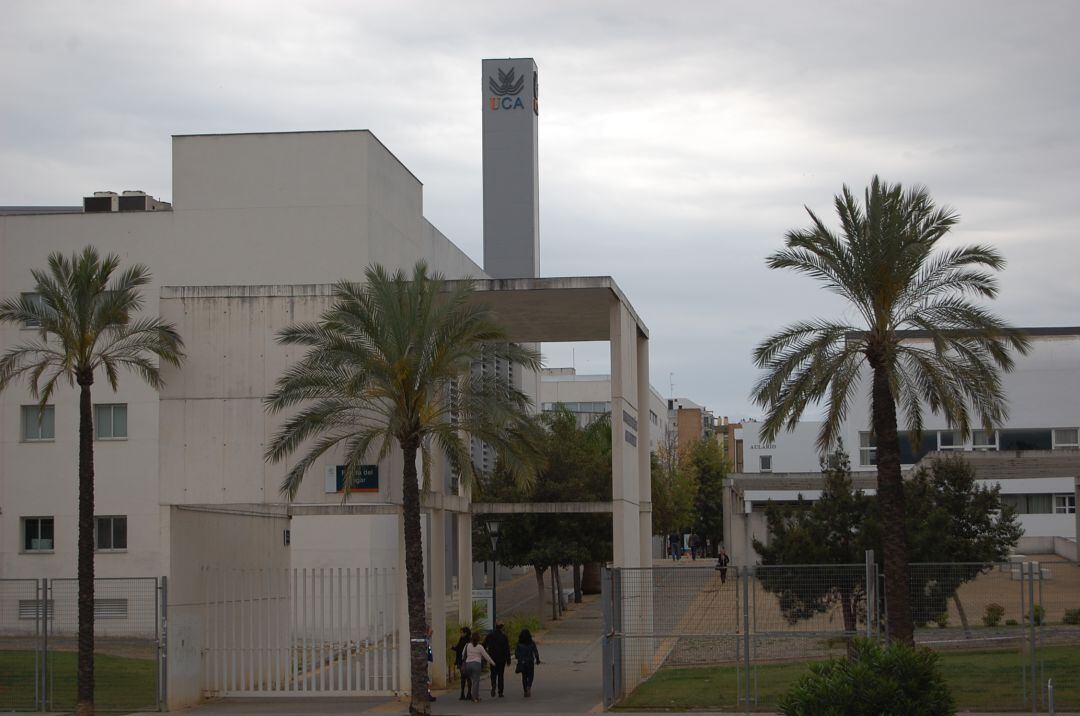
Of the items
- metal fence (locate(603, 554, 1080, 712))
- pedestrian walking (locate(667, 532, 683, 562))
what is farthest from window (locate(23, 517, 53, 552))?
pedestrian walking (locate(667, 532, 683, 562))

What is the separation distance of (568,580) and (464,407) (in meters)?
49.9

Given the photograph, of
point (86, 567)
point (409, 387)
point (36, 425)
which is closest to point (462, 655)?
point (409, 387)

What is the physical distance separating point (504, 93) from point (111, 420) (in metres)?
34.8

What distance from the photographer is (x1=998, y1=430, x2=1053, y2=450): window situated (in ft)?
204

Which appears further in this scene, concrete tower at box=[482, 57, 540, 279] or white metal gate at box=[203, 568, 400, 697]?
concrete tower at box=[482, 57, 540, 279]

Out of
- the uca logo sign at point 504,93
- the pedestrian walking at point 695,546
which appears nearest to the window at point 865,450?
the pedestrian walking at point 695,546

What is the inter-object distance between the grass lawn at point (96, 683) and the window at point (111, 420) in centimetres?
1058

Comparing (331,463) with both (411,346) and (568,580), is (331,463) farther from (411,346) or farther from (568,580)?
(568,580)

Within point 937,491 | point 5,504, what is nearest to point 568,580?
point 5,504

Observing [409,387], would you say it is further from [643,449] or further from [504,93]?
[504,93]

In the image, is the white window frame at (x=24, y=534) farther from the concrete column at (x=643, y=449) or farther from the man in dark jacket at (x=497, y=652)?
the man in dark jacket at (x=497, y=652)

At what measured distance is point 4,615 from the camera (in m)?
41.4

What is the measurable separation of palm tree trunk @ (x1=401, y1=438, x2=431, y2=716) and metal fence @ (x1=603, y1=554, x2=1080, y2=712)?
11.1ft

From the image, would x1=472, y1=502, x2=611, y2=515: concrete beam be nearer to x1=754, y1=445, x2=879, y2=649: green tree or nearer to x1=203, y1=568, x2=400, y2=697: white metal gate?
x1=203, y1=568, x2=400, y2=697: white metal gate
